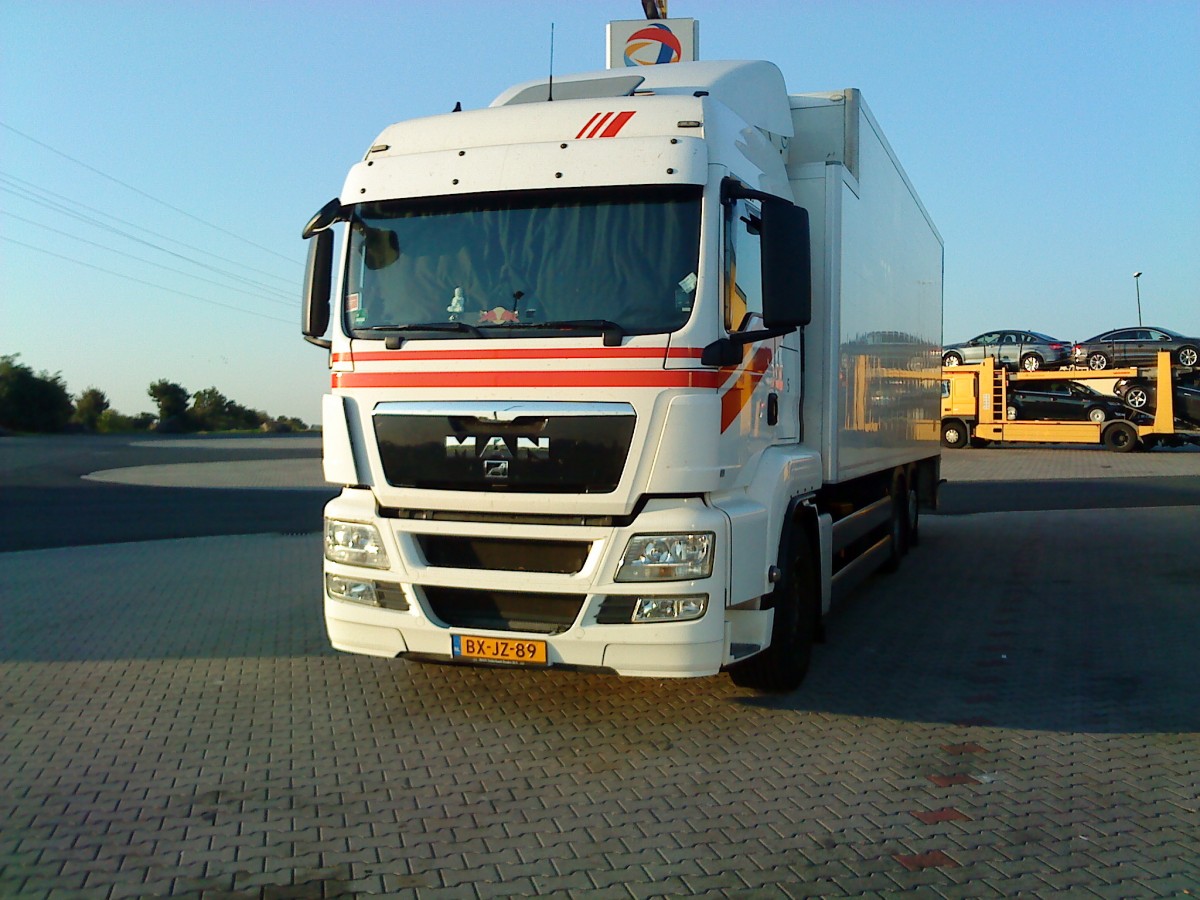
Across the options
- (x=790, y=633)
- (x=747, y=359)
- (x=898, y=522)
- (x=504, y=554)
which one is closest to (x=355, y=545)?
(x=504, y=554)

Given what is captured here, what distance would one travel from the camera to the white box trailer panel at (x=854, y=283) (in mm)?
7172

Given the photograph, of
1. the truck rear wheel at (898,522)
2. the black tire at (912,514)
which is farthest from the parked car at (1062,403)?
the truck rear wheel at (898,522)

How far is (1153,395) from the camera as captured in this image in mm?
31344

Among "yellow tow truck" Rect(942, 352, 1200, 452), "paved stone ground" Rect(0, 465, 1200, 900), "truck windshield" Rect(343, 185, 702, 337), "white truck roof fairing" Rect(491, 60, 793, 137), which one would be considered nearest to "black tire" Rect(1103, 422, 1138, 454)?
"yellow tow truck" Rect(942, 352, 1200, 452)

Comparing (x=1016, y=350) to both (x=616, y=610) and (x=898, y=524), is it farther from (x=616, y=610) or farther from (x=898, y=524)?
(x=616, y=610)

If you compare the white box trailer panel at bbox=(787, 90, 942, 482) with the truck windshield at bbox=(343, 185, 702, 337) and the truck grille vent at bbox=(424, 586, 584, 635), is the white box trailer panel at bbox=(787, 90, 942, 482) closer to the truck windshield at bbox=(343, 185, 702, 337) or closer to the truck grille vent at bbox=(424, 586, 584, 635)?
the truck windshield at bbox=(343, 185, 702, 337)

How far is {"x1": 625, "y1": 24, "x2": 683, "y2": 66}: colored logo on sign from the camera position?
515 inches

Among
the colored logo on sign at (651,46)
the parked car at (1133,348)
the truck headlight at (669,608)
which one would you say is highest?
the colored logo on sign at (651,46)

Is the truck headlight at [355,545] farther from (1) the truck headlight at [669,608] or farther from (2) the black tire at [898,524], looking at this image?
(2) the black tire at [898,524]

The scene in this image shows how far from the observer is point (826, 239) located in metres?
7.13

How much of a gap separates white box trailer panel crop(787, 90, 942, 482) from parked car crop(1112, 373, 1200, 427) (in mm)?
23794

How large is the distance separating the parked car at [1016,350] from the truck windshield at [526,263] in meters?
29.3

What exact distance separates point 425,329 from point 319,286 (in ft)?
2.96

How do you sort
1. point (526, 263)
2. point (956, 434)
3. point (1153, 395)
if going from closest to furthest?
point (526, 263) → point (1153, 395) → point (956, 434)
